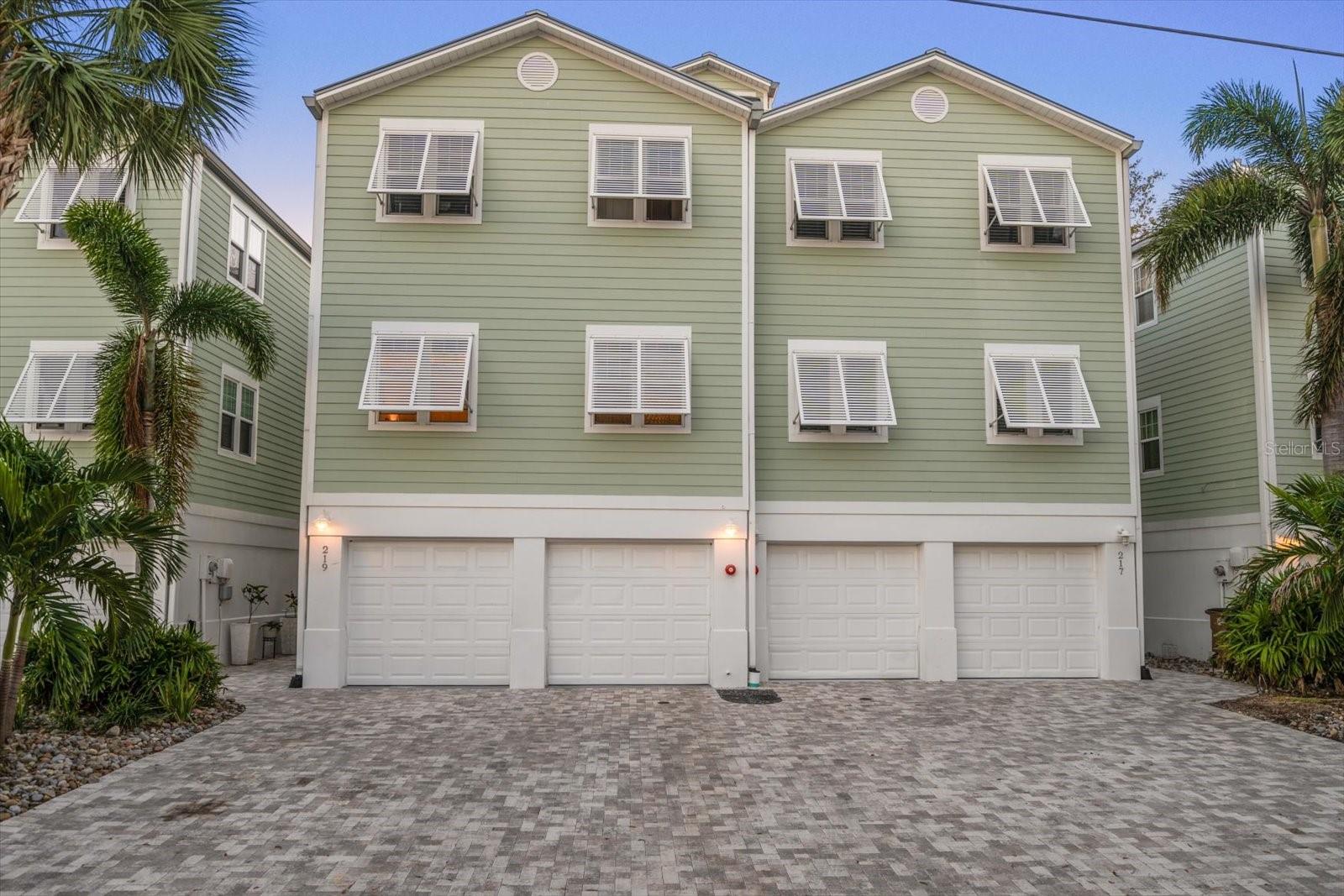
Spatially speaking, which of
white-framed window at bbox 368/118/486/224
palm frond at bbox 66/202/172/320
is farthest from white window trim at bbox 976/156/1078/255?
palm frond at bbox 66/202/172/320

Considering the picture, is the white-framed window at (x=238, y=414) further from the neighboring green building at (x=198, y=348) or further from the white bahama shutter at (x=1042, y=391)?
the white bahama shutter at (x=1042, y=391)

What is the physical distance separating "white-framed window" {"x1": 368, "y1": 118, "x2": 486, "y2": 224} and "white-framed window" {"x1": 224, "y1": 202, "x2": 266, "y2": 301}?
11.3 ft

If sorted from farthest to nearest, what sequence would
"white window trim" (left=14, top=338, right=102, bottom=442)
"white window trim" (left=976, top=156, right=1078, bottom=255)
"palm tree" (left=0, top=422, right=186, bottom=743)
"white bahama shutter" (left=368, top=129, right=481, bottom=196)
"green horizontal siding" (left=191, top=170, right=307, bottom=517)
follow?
"green horizontal siding" (left=191, top=170, right=307, bottom=517)
"white window trim" (left=976, top=156, right=1078, bottom=255)
"white window trim" (left=14, top=338, right=102, bottom=442)
"white bahama shutter" (left=368, top=129, right=481, bottom=196)
"palm tree" (left=0, top=422, right=186, bottom=743)

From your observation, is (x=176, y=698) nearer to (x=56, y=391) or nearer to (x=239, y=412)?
(x=56, y=391)

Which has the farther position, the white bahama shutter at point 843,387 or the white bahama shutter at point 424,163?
the white bahama shutter at point 843,387

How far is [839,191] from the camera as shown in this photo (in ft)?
44.0

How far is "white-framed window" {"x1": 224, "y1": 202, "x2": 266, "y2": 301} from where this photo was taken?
15.2 meters

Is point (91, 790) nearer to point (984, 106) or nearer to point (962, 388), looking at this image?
point (962, 388)

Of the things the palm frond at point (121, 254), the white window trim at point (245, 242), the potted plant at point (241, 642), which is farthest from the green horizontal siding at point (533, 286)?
the potted plant at point (241, 642)

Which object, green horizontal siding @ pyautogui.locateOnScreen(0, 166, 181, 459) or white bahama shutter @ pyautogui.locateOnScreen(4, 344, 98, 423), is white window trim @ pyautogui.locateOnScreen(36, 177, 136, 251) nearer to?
green horizontal siding @ pyautogui.locateOnScreen(0, 166, 181, 459)

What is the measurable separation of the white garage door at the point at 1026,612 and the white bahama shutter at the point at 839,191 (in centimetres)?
466

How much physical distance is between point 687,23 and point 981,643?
934 cm

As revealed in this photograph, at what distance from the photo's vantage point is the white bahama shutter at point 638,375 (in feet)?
40.9

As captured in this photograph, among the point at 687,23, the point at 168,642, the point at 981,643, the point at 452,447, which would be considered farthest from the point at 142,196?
the point at 981,643
